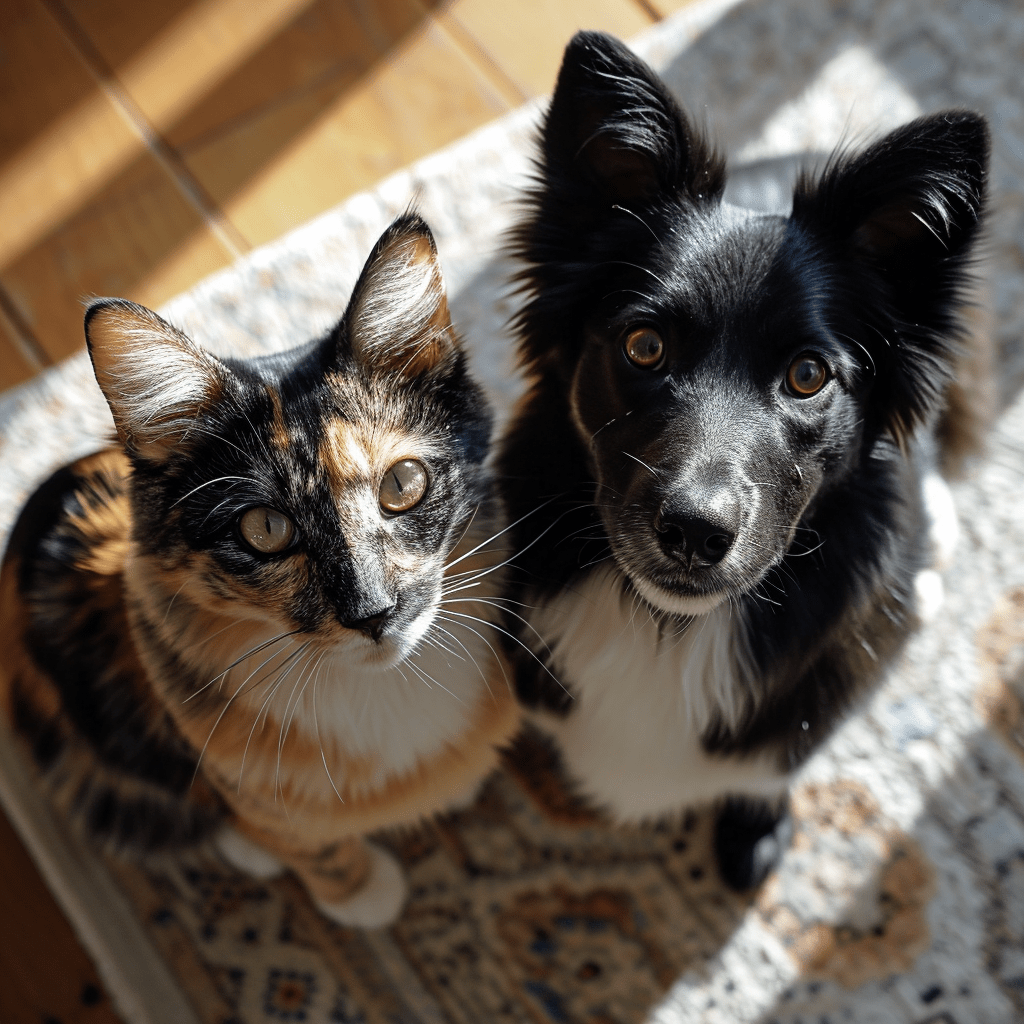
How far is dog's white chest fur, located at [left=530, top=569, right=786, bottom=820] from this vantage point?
136 centimetres

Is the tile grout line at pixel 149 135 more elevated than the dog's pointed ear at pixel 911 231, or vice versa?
the tile grout line at pixel 149 135

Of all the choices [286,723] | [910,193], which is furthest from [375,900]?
[910,193]

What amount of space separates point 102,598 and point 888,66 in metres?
2.13

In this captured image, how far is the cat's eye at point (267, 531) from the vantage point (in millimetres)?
1093

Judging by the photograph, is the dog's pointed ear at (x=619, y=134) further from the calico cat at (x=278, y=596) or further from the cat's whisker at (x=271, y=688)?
the cat's whisker at (x=271, y=688)

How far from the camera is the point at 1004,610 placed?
1.87 m

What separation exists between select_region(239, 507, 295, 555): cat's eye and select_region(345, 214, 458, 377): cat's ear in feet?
0.74

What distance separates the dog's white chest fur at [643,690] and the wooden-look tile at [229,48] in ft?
5.36

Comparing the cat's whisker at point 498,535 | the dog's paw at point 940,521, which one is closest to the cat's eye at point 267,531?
the cat's whisker at point 498,535

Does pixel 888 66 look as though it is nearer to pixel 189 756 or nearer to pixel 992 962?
pixel 992 962

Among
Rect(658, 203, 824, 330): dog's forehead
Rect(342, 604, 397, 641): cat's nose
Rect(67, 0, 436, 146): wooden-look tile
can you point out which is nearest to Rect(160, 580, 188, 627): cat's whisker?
Rect(342, 604, 397, 641): cat's nose

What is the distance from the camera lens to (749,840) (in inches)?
65.3

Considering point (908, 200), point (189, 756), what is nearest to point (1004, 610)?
point (908, 200)

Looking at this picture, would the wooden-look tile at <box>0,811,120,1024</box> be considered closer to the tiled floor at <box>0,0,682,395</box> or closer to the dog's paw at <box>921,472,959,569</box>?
the tiled floor at <box>0,0,682,395</box>
